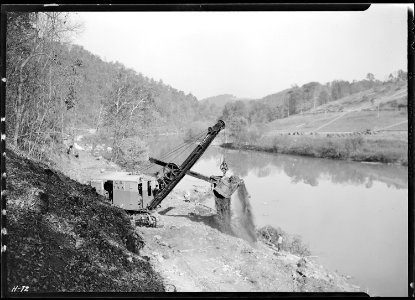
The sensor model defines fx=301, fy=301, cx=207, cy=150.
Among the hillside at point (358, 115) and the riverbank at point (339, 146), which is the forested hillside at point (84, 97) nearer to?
the hillside at point (358, 115)

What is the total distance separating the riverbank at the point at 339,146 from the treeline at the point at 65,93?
94.6 inches

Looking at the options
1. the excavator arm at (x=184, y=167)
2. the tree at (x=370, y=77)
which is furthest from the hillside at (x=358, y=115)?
the excavator arm at (x=184, y=167)

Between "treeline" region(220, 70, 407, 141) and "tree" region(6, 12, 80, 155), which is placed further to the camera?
"treeline" region(220, 70, 407, 141)

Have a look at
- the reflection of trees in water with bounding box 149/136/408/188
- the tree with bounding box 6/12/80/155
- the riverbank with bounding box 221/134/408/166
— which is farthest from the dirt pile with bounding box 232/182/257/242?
the tree with bounding box 6/12/80/155

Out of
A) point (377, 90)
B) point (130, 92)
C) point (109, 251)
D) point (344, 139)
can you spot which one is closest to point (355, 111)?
point (344, 139)

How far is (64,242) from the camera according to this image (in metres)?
3.74

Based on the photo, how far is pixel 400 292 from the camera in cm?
379

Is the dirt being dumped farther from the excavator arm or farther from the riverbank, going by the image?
the riverbank

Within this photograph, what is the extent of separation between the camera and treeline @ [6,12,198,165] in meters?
5.52

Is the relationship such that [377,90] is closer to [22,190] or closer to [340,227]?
[340,227]

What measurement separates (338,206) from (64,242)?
17.8 feet

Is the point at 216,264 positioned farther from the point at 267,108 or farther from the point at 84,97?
the point at 267,108

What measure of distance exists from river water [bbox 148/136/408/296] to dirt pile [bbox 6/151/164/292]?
3.32m

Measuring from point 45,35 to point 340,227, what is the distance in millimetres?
7288
